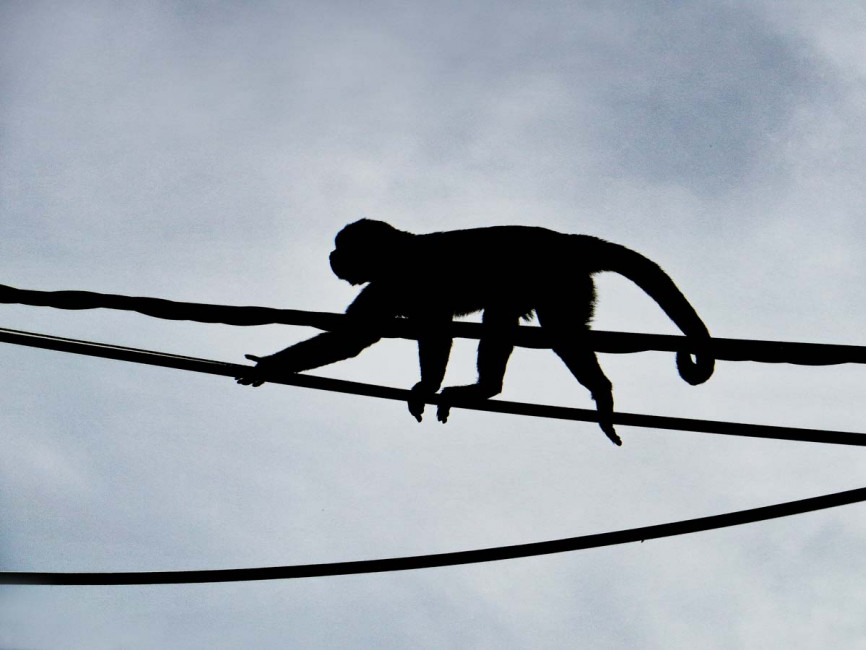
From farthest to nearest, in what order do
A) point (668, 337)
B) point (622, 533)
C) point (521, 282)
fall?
point (521, 282)
point (622, 533)
point (668, 337)

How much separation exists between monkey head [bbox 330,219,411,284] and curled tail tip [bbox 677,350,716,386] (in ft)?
8.27

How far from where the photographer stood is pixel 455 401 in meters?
4.64

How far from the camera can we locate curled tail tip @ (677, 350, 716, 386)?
4969mm

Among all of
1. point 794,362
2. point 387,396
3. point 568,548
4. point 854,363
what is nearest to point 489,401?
point 387,396

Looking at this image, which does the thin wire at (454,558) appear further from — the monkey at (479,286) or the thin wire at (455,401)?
the monkey at (479,286)

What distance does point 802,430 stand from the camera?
4.09 metres

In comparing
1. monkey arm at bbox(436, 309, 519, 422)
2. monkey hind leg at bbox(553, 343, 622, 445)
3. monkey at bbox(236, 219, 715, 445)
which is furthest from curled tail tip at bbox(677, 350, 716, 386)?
monkey arm at bbox(436, 309, 519, 422)

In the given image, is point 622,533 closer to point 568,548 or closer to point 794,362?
point 568,548

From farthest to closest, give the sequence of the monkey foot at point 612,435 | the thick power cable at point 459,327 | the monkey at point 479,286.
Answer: the monkey at point 479,286 → the monkey foot at point 612,435 → the thick power cable at point 459,327

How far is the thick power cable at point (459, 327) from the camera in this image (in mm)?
3889

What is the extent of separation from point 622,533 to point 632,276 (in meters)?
2.23

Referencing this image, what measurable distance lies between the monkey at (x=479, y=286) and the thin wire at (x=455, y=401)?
1127 mm

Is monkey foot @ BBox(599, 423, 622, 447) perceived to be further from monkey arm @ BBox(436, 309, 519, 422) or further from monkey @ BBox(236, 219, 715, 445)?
monkey arm @ BBox(436, 309, 519, 422)

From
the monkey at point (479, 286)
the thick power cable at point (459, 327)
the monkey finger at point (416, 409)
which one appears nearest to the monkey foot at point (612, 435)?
the monkey at point (479, 286)
